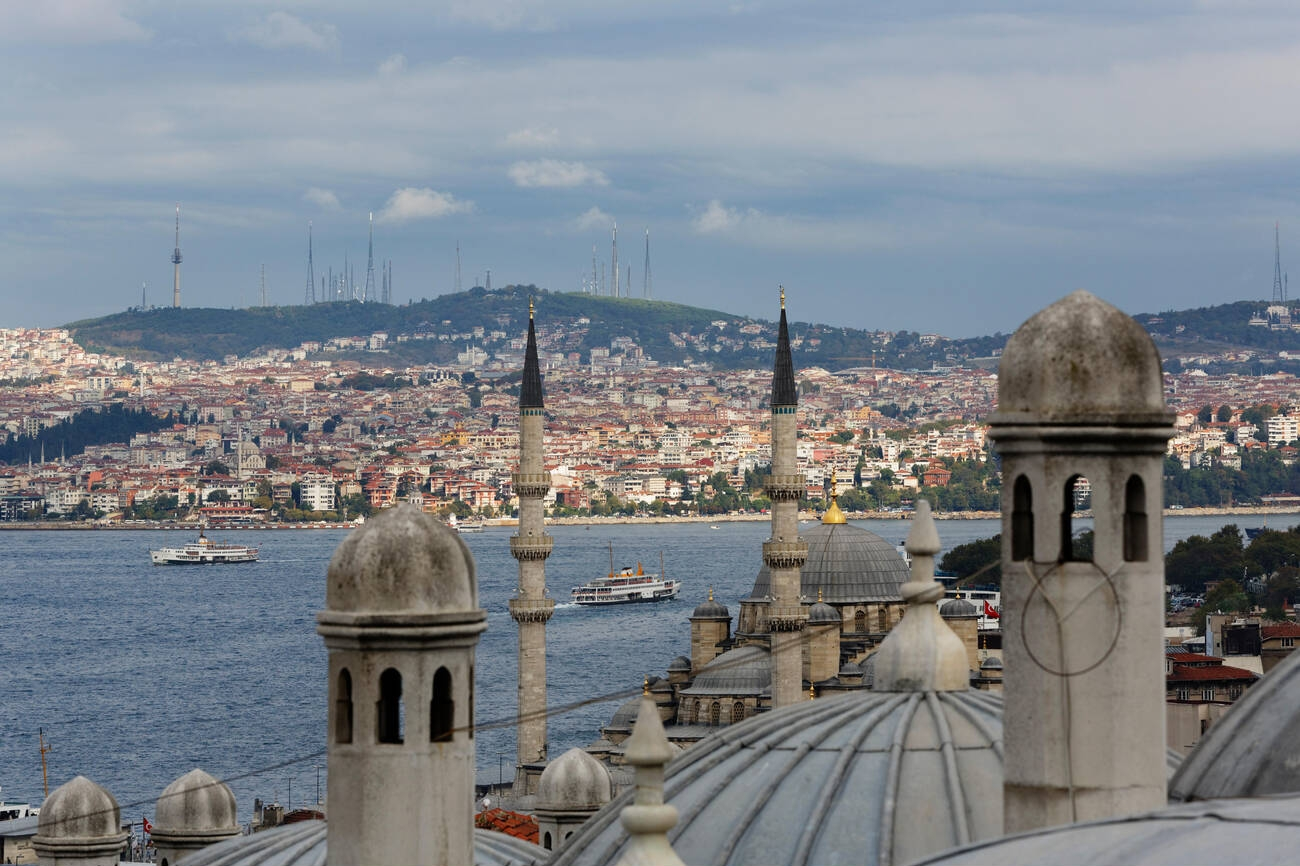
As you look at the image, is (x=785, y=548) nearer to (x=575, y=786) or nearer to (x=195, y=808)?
(x=575, y=786)

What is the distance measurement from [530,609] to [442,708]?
919 inches

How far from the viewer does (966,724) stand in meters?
9.01

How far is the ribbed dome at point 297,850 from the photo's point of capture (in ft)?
42.2

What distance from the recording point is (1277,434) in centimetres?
18150

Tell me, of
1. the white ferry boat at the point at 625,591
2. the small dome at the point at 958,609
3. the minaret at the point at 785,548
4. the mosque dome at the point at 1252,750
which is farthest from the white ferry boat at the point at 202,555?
the mosque dome at the point at 1252,750

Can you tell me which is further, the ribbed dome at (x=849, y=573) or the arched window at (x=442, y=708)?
the ribbed dome at (x=849, y=573)

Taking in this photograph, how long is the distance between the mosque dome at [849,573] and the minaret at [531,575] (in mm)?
4402

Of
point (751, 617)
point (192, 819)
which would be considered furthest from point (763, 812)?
point (751, 617)

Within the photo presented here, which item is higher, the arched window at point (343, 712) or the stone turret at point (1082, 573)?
the stone turret at point (1082, 573)

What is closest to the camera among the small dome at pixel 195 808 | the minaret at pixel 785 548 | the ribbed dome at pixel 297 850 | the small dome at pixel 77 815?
the ribbed dome at pixel 297 850

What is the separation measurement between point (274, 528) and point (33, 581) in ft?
183

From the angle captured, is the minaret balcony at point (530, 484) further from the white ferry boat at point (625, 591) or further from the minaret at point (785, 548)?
the white ferry boat at point (625, 591)

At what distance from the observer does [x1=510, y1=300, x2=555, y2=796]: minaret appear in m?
30.2

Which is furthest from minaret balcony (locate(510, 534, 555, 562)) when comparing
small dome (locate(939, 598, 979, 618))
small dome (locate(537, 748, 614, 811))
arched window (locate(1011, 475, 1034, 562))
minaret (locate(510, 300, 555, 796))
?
arched window (locate(1011, 475, 1034, 562))
